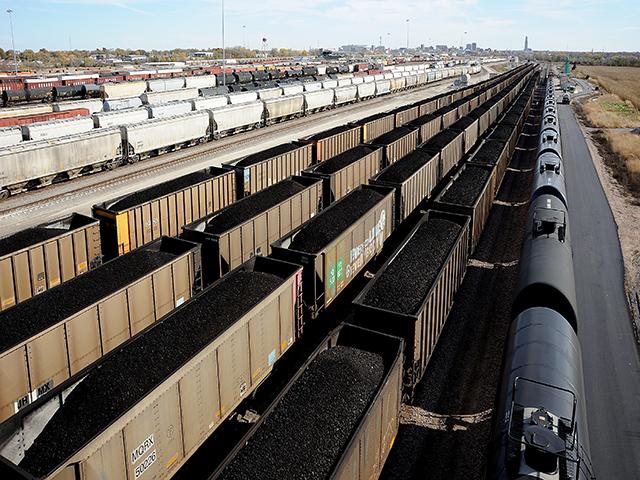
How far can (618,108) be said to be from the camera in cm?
8144

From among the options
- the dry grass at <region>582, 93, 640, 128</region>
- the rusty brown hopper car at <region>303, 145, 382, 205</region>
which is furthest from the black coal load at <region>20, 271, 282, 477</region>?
the dry grass at <region>582, 93, 640, 128</region>

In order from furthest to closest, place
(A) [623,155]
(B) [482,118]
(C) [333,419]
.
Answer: (B) [482,118]
(A) [623,155]
(C) [333,419]

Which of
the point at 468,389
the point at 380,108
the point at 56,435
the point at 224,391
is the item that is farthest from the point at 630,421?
the point at 380,108

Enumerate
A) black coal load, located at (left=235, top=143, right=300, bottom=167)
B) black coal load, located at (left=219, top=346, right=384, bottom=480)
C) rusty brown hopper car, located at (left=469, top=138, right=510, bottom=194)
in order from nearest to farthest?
black coal load, located at (left=219, top=346, right=384, bottom=480)
black coal load, located at (left=235, top=143, right=300, bottom=167)
rusty brown hopper car, located at (left=469, top=138, right=510, bottom=194)

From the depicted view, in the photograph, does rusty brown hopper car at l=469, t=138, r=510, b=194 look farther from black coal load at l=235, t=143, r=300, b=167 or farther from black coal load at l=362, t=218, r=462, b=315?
black coal load at l=362, t=218, r=462, b=315

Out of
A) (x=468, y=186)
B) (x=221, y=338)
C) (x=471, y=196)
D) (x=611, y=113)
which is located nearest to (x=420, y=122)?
(x=468, y=186)

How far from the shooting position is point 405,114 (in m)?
51.0

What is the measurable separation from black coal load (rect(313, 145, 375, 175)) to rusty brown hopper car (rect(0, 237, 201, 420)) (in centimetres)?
1206

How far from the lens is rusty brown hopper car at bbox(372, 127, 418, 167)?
33.2 m

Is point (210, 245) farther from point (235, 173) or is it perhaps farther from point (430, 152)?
point (430, 152)

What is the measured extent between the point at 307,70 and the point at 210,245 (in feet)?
344

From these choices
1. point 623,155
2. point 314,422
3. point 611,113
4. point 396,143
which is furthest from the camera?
point 611,113

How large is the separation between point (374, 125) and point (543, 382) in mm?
34599

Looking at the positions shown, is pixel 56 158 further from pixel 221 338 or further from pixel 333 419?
pixel 333 419
